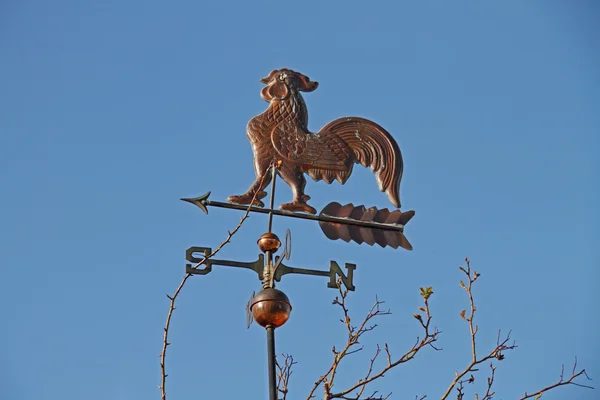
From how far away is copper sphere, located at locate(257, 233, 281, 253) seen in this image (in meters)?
2.76

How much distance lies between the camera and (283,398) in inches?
110

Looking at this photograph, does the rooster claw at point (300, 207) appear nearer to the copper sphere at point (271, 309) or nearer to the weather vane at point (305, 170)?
the weather vane at point (305, 170)

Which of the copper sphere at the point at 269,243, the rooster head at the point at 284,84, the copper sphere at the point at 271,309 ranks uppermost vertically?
the rooster head at the point at 284,84

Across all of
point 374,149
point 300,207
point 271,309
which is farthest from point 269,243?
point 374,149

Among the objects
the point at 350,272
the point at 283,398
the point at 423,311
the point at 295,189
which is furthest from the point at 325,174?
the point at 283,398

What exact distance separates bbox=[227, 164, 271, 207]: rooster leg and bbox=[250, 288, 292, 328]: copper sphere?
16.1 inches

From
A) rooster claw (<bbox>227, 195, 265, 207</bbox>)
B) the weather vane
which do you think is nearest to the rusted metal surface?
the weather vane

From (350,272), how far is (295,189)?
0.35 meters

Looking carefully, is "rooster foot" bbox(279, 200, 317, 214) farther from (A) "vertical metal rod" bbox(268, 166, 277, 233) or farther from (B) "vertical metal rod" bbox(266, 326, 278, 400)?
(B) "vertical metal rod" bbox(266, 326, 278, 400)

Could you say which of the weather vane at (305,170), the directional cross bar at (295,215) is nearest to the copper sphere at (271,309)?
→ the weather vane at (305,170)

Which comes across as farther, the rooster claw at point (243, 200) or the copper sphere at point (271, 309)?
the rooster claw at point (243, 200)

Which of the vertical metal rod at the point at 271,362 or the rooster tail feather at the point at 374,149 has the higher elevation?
the rooster tail feather at the point at 374,149

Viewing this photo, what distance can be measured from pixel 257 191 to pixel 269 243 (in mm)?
278

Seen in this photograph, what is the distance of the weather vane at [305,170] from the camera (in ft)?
9.17
